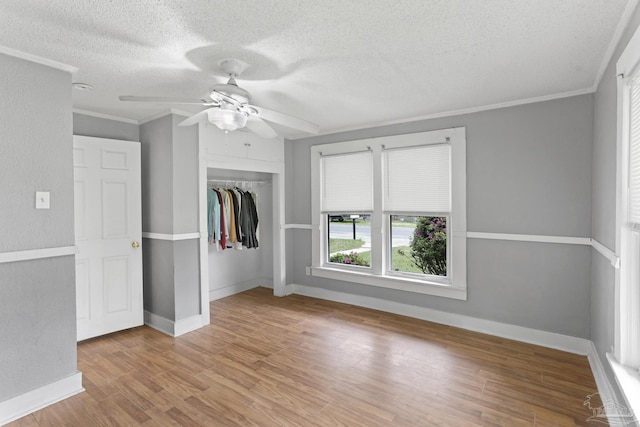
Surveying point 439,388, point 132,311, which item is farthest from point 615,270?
point 132,311

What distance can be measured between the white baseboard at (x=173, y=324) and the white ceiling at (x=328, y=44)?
7.61 ft

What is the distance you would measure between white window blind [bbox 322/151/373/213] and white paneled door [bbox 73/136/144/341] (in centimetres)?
237

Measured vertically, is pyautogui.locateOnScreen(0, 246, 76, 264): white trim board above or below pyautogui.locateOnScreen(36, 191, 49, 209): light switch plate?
below

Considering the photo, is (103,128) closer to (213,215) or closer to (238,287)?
(213,215)

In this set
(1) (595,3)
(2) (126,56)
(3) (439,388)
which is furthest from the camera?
(3) (439,388)

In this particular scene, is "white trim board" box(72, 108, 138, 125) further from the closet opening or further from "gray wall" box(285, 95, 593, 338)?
"gray wall" box(285, 95, 593, 338)

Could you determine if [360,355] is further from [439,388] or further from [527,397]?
[527,397]

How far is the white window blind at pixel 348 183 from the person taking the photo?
4.34 metres

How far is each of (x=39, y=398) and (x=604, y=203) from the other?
4213 mm

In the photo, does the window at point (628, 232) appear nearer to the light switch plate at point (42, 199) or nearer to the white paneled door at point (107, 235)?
the light switch plate at point (42, 199)

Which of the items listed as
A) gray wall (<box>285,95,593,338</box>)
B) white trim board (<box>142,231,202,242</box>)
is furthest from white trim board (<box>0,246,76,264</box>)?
gray wall (<box>285,95,593,338</box>)

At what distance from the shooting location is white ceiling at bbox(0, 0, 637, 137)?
1.71 meters

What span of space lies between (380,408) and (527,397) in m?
1.07

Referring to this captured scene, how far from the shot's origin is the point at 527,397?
7.68 ft
